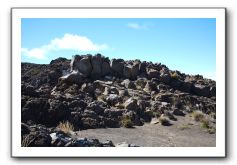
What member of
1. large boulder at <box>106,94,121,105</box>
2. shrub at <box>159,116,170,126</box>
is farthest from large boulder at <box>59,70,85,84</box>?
shrub at <box>159,116,170,126</box>

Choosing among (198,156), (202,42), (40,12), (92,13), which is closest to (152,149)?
(198,156)

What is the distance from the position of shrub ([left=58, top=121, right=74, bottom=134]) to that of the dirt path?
8.8 inches

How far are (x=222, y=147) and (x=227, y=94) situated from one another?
1.04 m

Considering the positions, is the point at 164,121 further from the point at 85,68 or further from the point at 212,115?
the point at 85,68

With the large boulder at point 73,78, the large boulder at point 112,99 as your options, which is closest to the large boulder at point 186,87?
the large boulder at point 112,99

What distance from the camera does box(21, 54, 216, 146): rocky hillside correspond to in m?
8.99

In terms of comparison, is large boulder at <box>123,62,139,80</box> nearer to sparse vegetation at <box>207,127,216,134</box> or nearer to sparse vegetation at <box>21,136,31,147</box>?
sparse vegetation at <box>207,127,216,134</box>

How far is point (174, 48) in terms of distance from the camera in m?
8.66

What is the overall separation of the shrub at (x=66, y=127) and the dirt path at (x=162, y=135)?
8.8 inches

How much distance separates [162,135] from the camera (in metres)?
9.02

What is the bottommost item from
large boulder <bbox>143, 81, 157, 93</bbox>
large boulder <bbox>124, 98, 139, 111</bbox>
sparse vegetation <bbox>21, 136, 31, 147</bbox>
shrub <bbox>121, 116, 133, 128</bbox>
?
sparse vegetation <bbox>21, 136, 31, 147</bbox>

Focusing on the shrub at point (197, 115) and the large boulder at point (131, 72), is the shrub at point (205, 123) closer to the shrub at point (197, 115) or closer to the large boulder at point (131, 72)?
the shrub at point (197, 115)

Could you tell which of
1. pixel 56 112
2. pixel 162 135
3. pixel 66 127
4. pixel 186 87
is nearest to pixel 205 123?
pixel 162 135

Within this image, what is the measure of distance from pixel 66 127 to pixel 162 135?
216 centimetres
